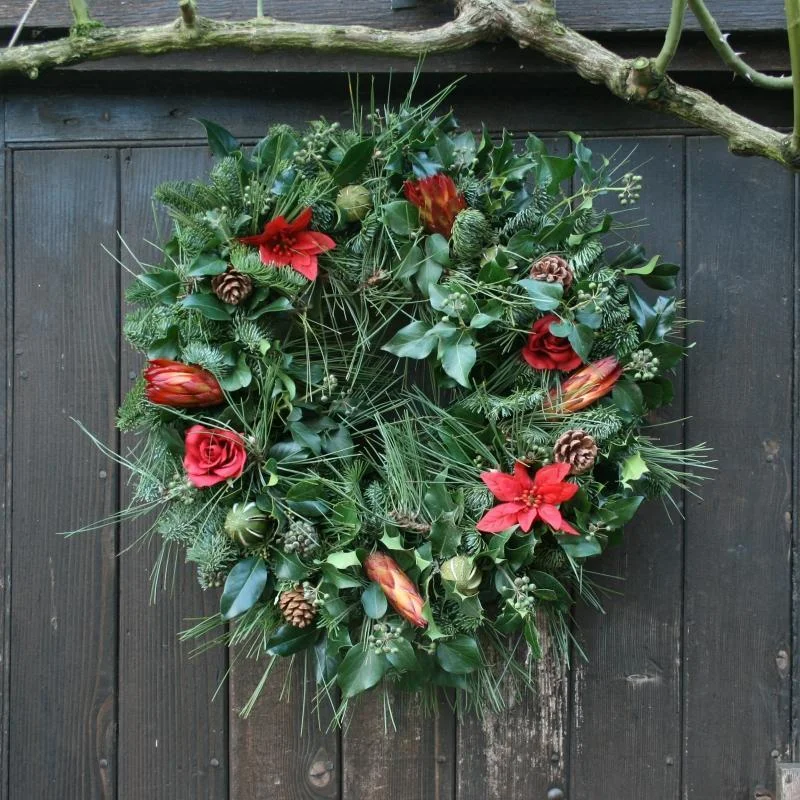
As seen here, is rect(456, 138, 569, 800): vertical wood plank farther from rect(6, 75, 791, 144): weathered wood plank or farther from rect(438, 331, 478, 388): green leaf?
rect(6, 75, 791, 144): weathered wood plank

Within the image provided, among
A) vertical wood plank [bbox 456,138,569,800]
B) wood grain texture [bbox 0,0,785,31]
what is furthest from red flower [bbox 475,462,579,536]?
wood grain texture [bbox 0,0,785,31]

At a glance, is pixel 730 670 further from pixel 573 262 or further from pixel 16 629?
pixel 16 629

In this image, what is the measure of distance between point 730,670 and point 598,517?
371 mm

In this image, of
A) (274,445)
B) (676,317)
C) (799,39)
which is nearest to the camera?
(799,39)

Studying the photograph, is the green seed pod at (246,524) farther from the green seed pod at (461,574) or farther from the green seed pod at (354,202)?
the green seed pod at (354,202)

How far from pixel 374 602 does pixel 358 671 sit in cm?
8

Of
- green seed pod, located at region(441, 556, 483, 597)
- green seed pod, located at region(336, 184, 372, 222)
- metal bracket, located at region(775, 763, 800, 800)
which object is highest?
green seed pod, located at region(336, 184, 372, 222)

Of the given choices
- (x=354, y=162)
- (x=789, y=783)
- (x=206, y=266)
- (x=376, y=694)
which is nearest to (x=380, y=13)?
(x=354, y=162)

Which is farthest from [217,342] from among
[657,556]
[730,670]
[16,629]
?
[730,670]

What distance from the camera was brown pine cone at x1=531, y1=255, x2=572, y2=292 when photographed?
2.81 feet

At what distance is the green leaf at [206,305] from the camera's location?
2.80 ft

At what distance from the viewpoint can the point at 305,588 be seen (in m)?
0.86

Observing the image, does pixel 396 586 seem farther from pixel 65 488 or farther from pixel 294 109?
pixel 294 109

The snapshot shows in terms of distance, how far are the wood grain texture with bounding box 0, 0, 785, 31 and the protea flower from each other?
0.50 m
